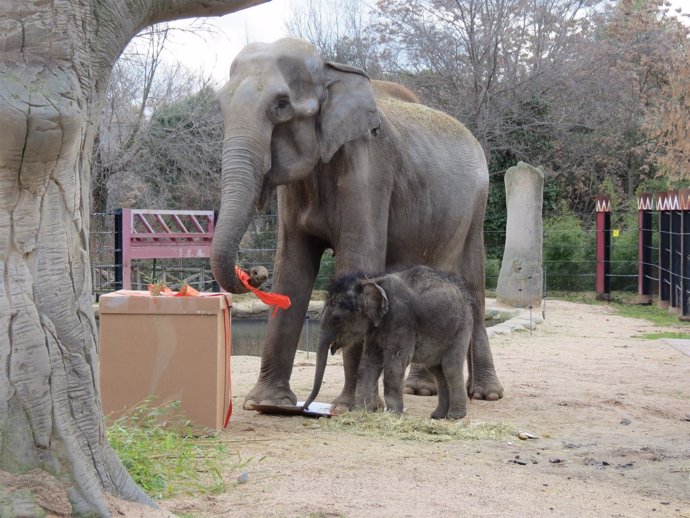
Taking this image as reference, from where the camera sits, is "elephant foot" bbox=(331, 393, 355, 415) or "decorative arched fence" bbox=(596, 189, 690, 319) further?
"decorative arched fence" bbox=(596, 189, 690, 319)

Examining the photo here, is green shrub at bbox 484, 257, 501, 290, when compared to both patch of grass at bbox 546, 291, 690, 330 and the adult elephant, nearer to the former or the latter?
patch of grass at bbox 546, 291, 690, 330

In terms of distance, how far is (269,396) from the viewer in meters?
7.35

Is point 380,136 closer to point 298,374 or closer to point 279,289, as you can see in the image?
point 279,289

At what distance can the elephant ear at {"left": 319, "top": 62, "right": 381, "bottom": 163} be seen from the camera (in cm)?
700

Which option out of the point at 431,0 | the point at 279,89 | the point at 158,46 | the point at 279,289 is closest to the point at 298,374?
the point at 279,289

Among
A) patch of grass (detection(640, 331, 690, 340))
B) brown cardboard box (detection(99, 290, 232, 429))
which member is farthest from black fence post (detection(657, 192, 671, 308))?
brown cardboard box (detection(99, 290, 232, 429))

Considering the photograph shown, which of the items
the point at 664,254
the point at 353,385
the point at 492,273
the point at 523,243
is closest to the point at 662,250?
Answer: the point at 664,254

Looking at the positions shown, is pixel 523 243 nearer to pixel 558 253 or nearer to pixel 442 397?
pixel 558 253

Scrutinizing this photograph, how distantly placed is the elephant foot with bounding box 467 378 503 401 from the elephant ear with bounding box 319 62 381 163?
259 centimetres

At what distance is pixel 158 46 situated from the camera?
2338 cm

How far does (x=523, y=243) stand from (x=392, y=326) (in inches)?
490

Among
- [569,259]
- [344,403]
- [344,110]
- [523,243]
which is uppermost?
[344,110]

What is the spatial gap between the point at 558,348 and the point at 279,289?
6414 mm

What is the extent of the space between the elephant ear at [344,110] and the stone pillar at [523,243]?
1186 cm
